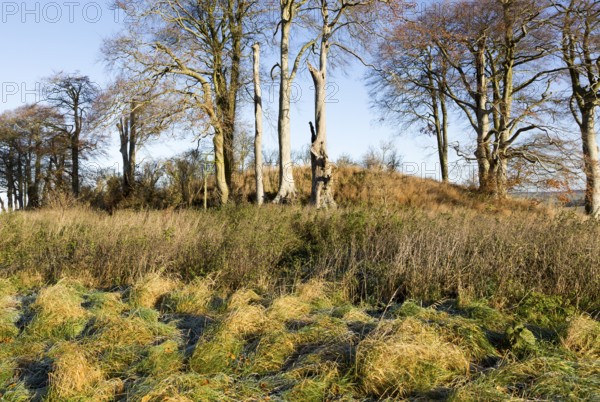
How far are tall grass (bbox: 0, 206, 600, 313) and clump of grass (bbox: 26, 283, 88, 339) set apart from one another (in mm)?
1466

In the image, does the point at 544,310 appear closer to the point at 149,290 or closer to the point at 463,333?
the point at 463,333

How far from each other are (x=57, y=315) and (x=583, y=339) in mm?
5570

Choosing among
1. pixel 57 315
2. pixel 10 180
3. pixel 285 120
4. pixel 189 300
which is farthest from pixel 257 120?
pixel 10 180

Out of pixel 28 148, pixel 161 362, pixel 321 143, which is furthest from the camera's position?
pixel 28 148

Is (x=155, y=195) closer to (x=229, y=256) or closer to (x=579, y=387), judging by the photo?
(x=229, y=256)

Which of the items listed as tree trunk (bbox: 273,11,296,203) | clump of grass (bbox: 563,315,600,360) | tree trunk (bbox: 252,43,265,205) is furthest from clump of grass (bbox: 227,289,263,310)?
tree trunk (bbox: 252,43,265,205)

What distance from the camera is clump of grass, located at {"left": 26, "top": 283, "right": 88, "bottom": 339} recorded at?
5.51 metres

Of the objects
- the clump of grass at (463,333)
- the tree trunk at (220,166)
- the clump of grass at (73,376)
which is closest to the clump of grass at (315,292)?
the clump of grass at (463,333)

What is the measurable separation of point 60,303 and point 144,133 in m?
13.2

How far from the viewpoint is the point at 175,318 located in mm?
5961

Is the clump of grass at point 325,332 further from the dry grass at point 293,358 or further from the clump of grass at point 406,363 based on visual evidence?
the clump of grass at point 406,363

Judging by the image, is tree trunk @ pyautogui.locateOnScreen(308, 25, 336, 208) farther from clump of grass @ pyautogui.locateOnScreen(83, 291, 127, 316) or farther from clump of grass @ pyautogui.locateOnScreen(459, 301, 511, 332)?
clump of grass @ pyautogui.locateOnScreen(459, 301, 511, 332)

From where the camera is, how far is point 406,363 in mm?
4133

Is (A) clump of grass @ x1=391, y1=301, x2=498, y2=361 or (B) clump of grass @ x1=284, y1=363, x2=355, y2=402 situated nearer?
(B) clump of grass @ x1=284, y1=363, x2=355, y2=402
